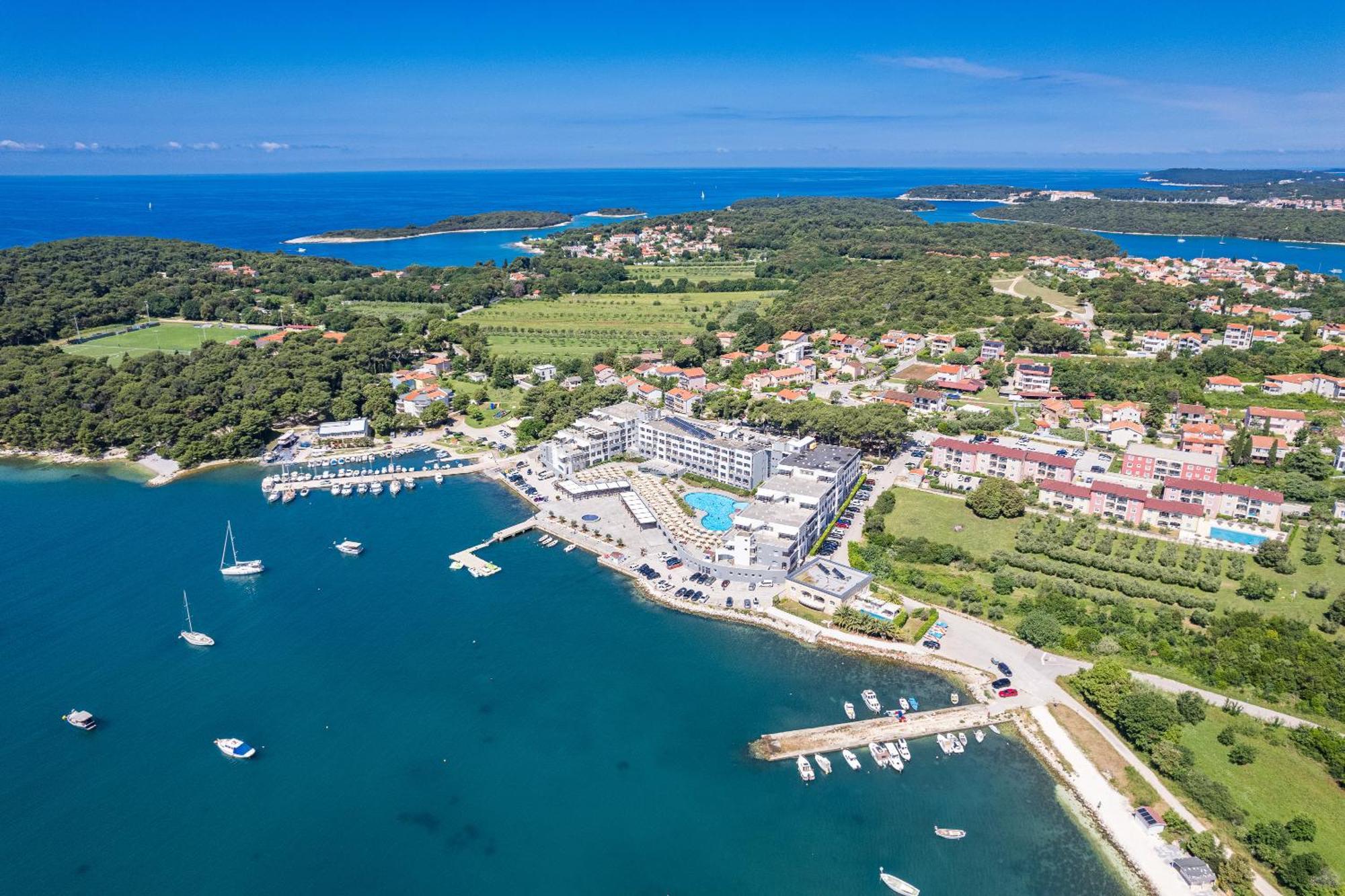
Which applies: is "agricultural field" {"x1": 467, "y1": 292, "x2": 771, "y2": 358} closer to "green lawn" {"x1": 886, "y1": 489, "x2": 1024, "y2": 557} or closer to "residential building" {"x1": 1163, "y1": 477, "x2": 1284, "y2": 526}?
"green lawn" {"x1": 886, "y1": 489, "x2": 1024, "y2": 557}

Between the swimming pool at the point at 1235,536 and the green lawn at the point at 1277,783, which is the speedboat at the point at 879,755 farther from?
the swimming pool at the point at 1235,536

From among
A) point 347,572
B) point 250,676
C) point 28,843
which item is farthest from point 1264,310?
point 28,843

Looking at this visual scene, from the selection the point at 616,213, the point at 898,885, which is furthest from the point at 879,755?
the point at 616,213

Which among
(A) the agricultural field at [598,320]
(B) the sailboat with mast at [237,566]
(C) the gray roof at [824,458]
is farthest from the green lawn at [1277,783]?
(A) the agricultural field at [598,320]

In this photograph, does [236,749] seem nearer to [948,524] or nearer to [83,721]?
[83,721]

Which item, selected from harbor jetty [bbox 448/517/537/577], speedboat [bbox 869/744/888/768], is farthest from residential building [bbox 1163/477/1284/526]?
harbor jetty [bbox 448/517/537/577]
